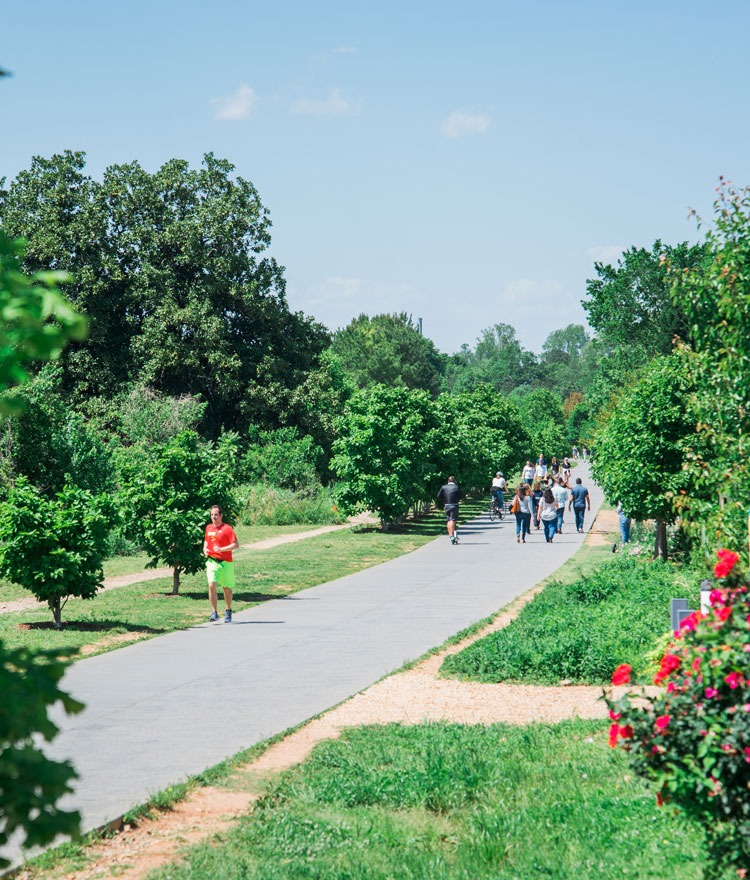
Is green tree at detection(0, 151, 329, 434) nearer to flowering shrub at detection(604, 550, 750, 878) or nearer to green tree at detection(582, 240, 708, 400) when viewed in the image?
green tree at detection(582, 240, 708, 400)

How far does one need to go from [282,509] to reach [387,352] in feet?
182

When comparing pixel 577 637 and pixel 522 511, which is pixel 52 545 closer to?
pixel 577 637

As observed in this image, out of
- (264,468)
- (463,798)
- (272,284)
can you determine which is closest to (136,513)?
(463,798)

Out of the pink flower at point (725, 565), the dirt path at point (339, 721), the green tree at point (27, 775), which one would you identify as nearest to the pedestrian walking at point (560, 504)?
the dirt path at point (339, 721)

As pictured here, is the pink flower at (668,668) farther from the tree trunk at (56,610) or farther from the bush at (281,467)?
the bush at (281,467)

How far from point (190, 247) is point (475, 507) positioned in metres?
17.1

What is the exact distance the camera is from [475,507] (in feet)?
151

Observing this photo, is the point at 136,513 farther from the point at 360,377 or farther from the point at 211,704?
the point at 360,377

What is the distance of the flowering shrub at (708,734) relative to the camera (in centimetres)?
486

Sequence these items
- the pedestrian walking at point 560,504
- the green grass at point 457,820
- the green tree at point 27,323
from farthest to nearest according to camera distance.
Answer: the pedestrian walking at point 560,504, the green grass at point 457,820, the green tree at point 27,323

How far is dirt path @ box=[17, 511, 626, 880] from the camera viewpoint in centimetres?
657

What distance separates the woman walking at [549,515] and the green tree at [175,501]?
43.9ft

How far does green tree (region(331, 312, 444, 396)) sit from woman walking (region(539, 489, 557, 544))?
55.7 m

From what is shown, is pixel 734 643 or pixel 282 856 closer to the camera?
pixel 734 643
